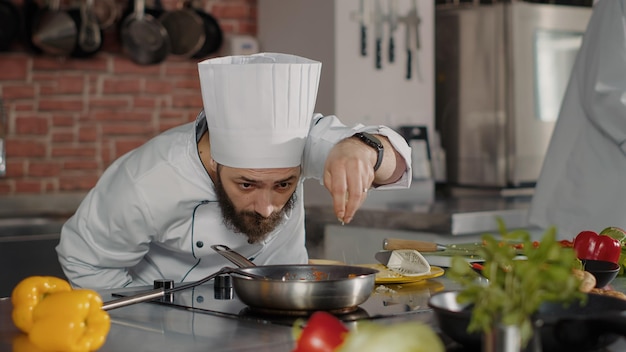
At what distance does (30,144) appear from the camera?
12.5 feet

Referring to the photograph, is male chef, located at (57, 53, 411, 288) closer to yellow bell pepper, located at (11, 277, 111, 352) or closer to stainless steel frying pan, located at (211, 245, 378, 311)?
stainless steel frying pan, located at (211, 245, 378, 311)

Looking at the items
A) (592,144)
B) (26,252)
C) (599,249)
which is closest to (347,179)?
(599,249)

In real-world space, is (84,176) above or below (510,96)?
below

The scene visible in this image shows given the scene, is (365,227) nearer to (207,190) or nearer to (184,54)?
(184,54)

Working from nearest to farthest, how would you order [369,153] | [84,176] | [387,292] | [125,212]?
[387,292]
[369,153]
[125,212]
[84,176]

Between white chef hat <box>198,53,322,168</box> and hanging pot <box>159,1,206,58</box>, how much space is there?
221cm

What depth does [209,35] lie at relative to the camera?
13.6 ft

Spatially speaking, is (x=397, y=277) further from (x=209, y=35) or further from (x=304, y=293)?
(x=209, y=35)

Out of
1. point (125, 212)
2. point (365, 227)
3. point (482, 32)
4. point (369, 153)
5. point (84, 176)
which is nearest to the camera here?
point (369, 153)

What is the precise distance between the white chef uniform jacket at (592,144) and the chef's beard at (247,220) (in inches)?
55.1

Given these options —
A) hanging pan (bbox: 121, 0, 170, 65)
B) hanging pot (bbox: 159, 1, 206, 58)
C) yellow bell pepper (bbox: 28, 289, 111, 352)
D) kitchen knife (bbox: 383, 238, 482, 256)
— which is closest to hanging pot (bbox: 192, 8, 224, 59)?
hanging pot (bbox: 159, 1, 206, 58)

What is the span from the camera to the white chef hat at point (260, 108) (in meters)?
1.79

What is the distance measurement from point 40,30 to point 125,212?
6.30ft

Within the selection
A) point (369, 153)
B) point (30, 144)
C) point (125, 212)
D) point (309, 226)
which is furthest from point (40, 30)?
point (369, 153)
